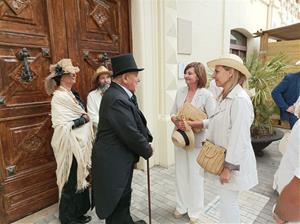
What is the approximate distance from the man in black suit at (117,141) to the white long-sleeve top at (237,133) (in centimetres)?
56

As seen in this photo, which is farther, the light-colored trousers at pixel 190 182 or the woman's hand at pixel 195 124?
the light-colored trousers at pixel 190 182

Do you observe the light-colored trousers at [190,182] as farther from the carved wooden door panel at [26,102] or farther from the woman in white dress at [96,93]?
the carved wooden door panel at [26,102]

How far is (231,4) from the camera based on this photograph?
15.9 feet

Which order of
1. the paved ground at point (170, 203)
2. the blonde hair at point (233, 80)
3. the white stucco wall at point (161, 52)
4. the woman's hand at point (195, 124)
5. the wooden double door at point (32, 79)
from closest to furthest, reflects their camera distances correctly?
the blonde hair at point (233, 80) → the woman's hand at point (195, 124) → the wooden double door at point (32, 79) → the paved ground at point (170, 203) → the white stucco wall at point (161, 52)

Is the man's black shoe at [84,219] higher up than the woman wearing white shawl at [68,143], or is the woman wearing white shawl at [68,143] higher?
the woman wearing white shawl at [68,143]

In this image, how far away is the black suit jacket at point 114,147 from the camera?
145 centimetres

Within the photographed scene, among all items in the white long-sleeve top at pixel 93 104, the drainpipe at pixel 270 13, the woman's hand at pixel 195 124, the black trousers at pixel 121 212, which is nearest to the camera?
the black trousers at pixel 121 212

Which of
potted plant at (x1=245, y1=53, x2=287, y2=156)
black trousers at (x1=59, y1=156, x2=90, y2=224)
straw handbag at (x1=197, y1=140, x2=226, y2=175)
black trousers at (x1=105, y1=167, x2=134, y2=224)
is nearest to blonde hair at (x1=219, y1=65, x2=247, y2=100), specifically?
straw handbag at (x1=197, y1=140, x2=226, y2=175)

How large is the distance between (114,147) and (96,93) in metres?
1.05

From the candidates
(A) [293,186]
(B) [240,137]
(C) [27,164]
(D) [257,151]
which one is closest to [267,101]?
(D) [257,151]

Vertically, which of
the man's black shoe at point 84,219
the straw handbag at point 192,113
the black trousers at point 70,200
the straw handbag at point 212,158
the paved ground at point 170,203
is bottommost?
the paved ground at point 170,203

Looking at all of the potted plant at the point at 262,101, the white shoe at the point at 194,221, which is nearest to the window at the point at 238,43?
the potted plant at the point at 262,101

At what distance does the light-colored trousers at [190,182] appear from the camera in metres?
2.03

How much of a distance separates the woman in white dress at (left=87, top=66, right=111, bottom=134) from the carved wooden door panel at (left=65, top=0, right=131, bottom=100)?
22 centimetres
